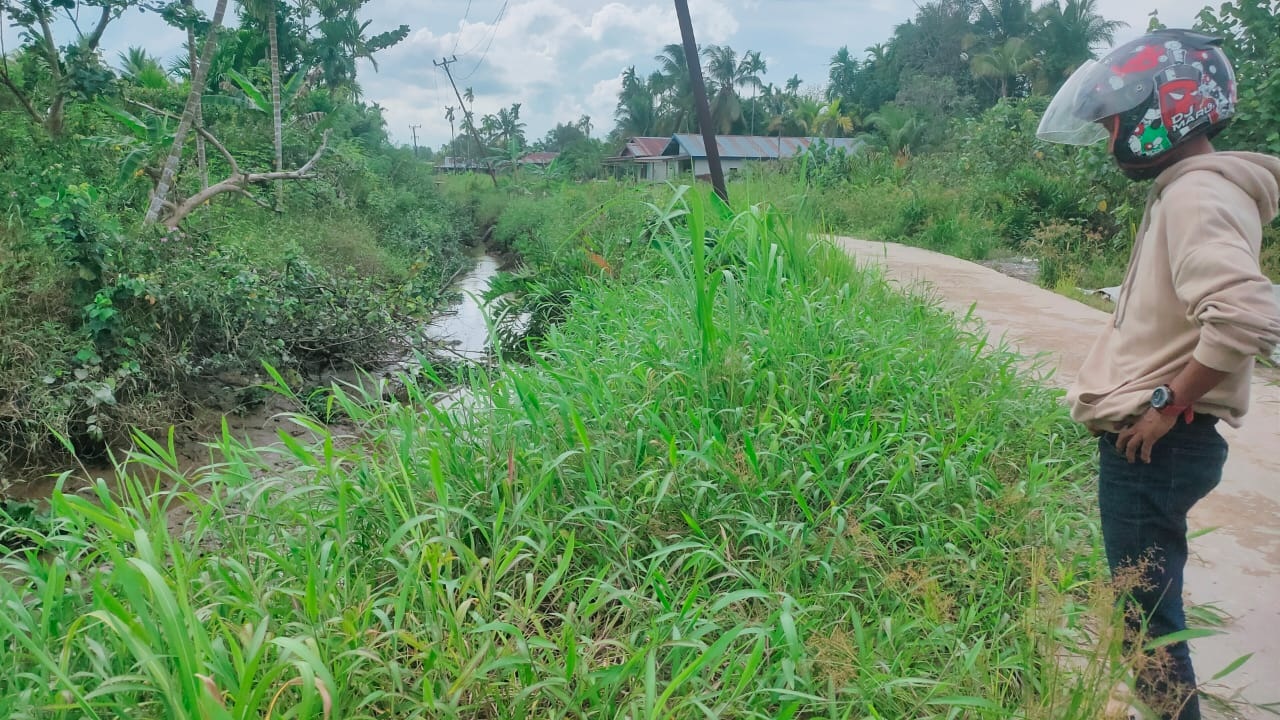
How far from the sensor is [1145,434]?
152 cm

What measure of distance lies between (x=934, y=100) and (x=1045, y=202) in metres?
27.2

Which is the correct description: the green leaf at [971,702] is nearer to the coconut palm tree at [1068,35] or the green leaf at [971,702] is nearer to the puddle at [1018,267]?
the puddle at [1018,267]

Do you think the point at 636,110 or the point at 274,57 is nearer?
the point at 274,57

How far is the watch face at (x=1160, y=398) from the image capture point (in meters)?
1.47

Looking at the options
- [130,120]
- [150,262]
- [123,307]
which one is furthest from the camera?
[130,120]

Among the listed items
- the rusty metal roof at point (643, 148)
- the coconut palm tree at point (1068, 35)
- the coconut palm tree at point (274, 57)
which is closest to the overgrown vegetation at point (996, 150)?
the coconut palm tree at point (1068, 35)

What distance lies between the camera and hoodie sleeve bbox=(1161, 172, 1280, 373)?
1.33 m

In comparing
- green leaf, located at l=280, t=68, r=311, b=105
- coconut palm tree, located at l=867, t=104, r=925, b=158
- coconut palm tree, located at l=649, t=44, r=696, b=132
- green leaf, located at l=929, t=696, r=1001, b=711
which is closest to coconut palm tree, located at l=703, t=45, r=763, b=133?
coconut palm tree, located at l=649, t=44, r=696, b=132

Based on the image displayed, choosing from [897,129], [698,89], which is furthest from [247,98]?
[897,129]

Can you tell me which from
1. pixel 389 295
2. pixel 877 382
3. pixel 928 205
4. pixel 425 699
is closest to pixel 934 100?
pixel 928 205

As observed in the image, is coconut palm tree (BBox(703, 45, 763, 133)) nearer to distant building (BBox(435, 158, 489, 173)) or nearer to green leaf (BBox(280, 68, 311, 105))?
distant building (BBox(435, 158, 489, 173))

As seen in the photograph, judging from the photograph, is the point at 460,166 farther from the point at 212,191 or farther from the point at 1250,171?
the point at 1250,171

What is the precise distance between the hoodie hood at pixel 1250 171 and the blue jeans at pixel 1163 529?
44 centimetres

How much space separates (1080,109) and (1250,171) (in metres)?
0.36
